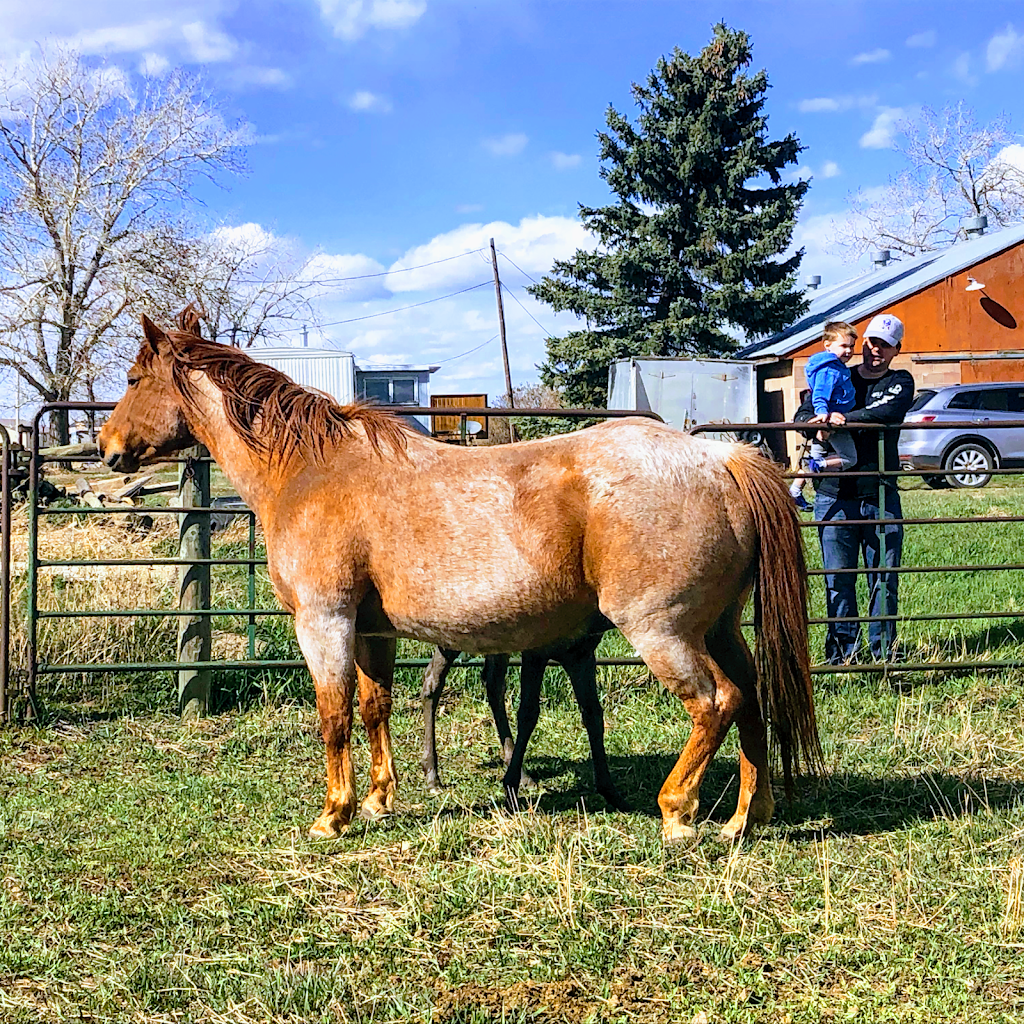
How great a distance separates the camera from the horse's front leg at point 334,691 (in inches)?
167

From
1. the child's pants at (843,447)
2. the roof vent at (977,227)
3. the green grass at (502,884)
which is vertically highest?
the roof vent at (977,227)

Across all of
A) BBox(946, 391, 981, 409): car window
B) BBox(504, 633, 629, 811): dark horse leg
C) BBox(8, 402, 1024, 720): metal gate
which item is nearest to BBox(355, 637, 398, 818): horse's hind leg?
BBox(504, 633, 629, 811): dark horse leg

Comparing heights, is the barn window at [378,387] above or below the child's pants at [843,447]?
above

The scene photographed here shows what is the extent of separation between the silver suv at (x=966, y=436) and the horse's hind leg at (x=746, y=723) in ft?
42.9

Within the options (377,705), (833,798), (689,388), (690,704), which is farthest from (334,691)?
(689,388)

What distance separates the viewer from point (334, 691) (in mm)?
4297

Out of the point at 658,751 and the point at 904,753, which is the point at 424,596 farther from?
the point at 904,753

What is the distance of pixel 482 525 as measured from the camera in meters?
4.04

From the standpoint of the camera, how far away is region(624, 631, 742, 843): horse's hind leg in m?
3.91

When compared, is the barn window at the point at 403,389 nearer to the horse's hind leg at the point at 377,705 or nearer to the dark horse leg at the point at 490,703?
the dark horse leg at the point at 490,703

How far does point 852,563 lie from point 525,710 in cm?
312

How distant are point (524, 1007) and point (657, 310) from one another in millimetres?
28483

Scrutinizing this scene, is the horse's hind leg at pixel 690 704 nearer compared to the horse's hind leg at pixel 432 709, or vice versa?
the horse's hind leg at pixel 690 704

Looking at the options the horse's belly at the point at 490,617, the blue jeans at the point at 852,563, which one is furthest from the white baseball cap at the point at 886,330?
the horse's belly at the point at 490,617
